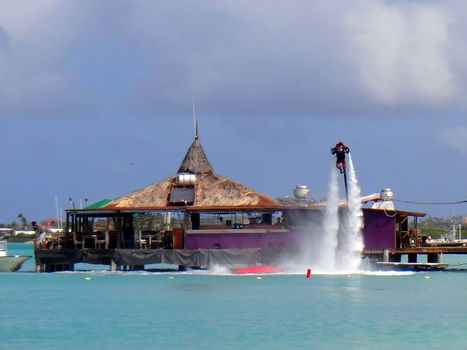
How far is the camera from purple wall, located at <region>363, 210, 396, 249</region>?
255 feet

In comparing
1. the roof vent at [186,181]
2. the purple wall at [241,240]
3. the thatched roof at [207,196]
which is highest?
the roof vent at [186,181]

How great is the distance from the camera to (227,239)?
76812 millimetres

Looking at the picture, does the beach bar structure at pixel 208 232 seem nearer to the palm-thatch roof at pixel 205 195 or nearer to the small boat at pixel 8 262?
the palm-thatch roof at pixel 205 195

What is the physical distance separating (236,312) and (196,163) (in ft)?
101

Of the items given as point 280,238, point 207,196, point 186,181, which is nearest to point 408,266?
point 280,238

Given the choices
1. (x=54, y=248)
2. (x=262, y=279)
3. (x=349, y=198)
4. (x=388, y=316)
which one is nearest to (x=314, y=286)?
(x=262, y=279)

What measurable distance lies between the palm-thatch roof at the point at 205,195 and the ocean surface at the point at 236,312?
15.2 ft

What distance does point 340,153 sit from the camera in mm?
75688

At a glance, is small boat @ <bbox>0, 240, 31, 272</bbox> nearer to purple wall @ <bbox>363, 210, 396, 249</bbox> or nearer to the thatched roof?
the thatched roof

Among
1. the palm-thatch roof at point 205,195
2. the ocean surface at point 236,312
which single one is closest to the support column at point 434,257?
the ocean surface at point 236,312

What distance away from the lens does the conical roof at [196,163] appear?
82.4 m

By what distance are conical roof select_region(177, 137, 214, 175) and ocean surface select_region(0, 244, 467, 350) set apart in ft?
27.5

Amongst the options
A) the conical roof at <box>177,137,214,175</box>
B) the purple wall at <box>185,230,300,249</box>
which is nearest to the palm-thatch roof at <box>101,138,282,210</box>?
the conical roof at <box>177,137,214,175</box>

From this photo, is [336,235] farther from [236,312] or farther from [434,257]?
[236,312]
